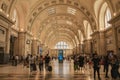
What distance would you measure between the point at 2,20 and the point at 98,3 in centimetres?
1514

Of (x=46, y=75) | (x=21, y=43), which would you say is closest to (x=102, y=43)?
(x=21, y=43)

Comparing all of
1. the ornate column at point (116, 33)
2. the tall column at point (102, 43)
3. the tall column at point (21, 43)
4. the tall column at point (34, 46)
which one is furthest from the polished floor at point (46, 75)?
the tall column at point (34, 46)

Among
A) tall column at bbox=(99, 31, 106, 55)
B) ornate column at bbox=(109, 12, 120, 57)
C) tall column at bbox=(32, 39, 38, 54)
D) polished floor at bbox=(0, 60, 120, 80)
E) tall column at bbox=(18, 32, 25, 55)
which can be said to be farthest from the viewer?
tall column at bbox=(32, 39, 38, 54)

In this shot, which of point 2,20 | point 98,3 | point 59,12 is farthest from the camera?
point 59,12

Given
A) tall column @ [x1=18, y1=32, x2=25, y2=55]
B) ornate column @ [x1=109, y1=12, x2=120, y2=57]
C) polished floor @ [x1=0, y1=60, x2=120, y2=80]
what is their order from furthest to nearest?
tall column @ [x1=18, y1=32, x2=25, y2=55], ornate column @ [x1=109, y1=12, x2=120, y2=57], polished floor @ [x1=0, y1=60, x2=120, y2=80]

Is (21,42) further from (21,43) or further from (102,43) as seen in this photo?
(102,43)

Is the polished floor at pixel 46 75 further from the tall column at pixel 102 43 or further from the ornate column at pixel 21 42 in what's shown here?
the ornate column at pixel 21 42

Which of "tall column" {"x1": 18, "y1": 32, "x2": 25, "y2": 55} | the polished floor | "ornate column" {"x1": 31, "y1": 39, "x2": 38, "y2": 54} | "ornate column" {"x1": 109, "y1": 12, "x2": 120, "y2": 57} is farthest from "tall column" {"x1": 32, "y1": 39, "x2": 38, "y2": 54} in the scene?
the polished floor

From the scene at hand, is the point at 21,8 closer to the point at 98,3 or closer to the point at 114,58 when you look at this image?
the point at 98,3

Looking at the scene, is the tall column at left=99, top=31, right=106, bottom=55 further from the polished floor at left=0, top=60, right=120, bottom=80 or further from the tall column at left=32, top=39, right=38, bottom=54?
the tall column at left=32, top=39, right=38, bottom=54

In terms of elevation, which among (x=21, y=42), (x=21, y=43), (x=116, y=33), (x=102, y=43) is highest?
(x=116, y=33)

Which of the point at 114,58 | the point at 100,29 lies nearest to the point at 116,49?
the point at 100,29

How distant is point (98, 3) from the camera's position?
2609 cm

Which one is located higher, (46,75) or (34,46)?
(34,46)
